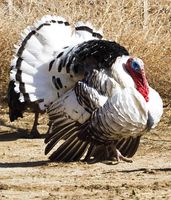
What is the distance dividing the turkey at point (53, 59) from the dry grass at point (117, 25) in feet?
10.7

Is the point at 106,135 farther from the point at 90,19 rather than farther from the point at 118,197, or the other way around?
the point at 90,19

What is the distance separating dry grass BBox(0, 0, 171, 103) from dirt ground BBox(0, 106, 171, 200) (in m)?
2.61

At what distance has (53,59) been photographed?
7.57 m

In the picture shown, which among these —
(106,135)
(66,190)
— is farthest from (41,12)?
(66,190)

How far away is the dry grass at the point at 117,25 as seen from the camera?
11.3 meters

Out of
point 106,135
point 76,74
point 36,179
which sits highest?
point 76,74

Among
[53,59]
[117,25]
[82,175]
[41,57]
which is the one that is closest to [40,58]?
[41,57]

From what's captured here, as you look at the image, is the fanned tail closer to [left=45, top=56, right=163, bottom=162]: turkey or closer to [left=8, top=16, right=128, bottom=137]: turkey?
[left=8, top=16, right=128, bottom=137]: turkey

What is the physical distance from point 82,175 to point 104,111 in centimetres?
61

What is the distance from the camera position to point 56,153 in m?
7.29

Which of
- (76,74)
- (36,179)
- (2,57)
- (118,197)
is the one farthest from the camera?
(2,57)

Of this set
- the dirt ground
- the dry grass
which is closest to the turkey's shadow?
the dirt ground

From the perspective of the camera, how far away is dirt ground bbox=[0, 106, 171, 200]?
19.4ft

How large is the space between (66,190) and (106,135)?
1.00 m
